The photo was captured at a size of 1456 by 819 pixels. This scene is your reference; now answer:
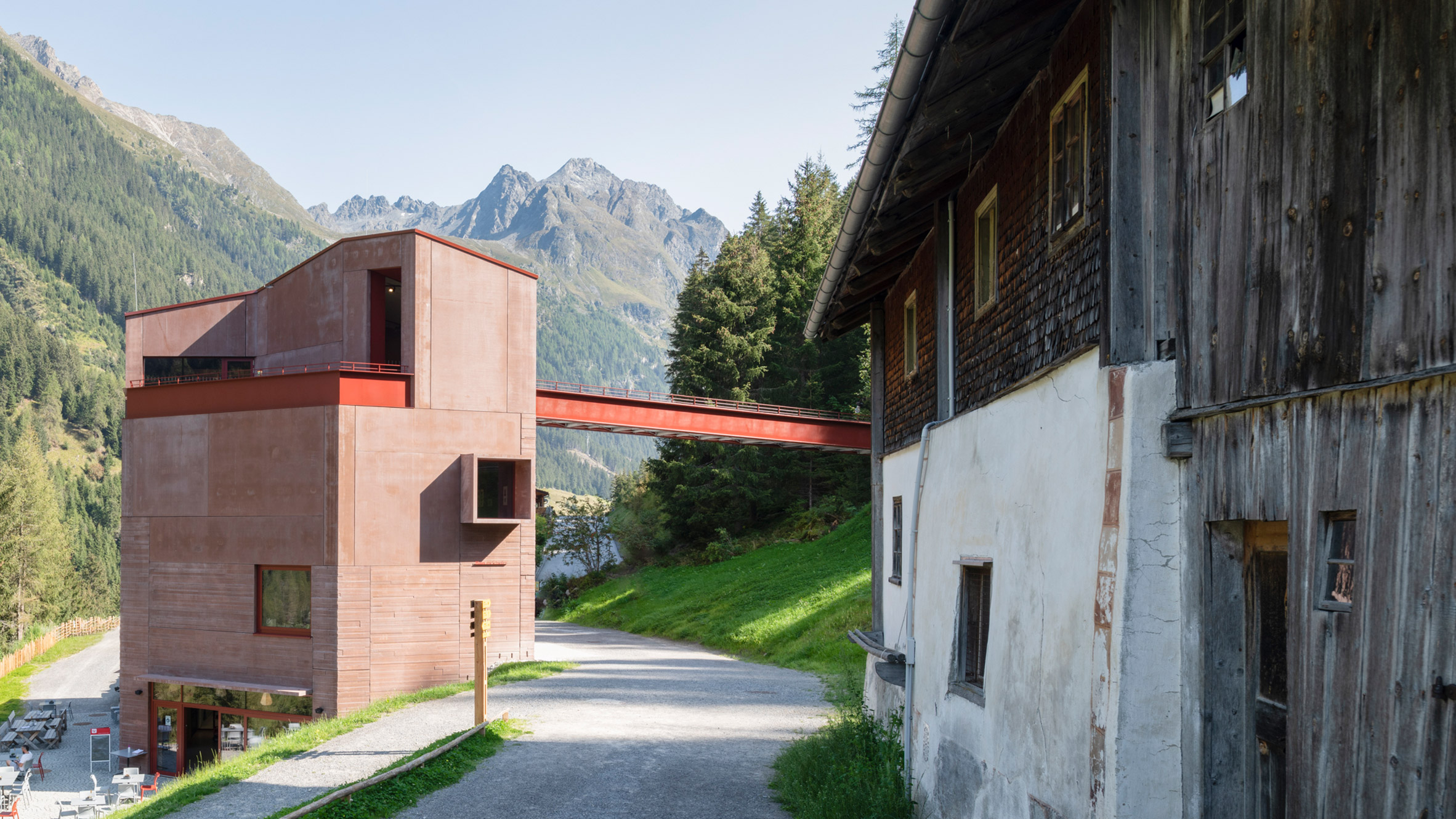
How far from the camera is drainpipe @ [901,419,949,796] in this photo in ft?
32.1

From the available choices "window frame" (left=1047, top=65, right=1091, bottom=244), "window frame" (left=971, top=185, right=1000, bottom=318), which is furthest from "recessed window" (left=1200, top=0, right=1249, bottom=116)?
"window frame" (left=971, top=185, right=1000, bottom=318)

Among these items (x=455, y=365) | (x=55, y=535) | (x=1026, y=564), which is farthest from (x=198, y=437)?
(x=55, y=535)

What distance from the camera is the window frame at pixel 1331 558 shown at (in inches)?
143

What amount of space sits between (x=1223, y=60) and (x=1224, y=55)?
33 millimetres

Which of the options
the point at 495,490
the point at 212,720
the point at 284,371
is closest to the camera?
the point at 212,720

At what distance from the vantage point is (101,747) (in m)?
27.8

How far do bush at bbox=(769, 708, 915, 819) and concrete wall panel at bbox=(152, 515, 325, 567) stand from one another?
1381 cm

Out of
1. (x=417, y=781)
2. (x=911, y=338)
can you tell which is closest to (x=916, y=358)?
(x=911, y=338)

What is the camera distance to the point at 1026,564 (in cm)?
652

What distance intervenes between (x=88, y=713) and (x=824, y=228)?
3602 centimetres

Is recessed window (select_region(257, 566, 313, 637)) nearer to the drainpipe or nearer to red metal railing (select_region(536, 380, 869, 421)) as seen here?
red metal railing (select_region(536, 380, 869, 421))

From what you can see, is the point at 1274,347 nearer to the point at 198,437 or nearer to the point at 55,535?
the point at 198,437

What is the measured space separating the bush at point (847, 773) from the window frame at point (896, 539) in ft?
6.22

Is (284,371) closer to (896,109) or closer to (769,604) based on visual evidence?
(769,604)
